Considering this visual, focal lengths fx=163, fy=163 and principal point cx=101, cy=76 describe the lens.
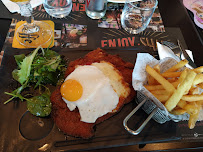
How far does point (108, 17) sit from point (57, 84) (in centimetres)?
133

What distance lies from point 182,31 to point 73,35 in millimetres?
1605

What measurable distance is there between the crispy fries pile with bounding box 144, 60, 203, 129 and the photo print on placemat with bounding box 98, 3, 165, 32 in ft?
3.90

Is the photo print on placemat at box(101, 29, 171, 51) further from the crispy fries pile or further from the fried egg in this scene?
the crispy fries pile

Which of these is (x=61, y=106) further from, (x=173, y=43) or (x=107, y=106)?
(x=173, y=43)

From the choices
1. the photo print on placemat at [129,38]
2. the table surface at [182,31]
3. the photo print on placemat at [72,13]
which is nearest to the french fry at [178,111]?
the table surface at [182,31]

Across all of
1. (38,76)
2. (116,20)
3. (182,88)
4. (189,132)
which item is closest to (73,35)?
(116,20)

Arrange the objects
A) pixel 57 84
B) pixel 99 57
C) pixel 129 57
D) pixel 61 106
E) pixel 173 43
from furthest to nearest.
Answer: pixel 173 43, pixel 129 57, pixel 99 57, pixel 57 84, pixel 61 106

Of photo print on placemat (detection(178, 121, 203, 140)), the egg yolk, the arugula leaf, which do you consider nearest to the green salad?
the arugula leaf

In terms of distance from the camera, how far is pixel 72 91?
148 cm

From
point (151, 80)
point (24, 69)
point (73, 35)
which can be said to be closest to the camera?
point (151, 80)

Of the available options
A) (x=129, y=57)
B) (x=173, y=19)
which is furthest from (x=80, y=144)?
(x=173, y=19)

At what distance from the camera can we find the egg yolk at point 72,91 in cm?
148

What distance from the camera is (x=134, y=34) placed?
2316 mm

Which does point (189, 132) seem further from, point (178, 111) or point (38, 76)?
point (38, 76)
